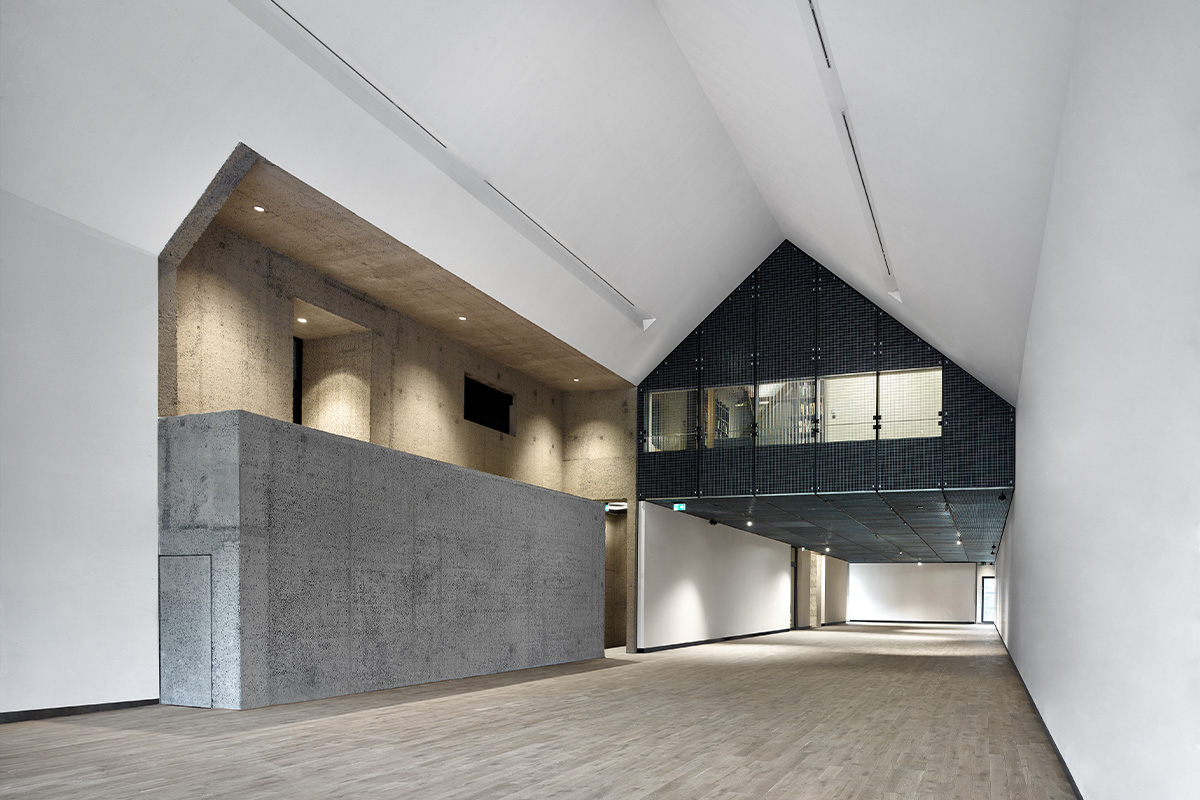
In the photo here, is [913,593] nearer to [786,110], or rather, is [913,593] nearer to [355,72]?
[786,110]

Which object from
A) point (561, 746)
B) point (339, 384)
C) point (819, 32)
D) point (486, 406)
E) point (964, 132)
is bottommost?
point (561, 746)

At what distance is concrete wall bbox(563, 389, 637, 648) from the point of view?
14859 mm

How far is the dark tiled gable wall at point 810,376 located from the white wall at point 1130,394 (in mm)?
7608

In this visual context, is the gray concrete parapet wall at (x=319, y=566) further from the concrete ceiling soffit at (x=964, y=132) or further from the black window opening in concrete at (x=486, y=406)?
the concrete ceiling soffit at (x=964, y=132)

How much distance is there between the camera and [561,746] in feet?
18.3

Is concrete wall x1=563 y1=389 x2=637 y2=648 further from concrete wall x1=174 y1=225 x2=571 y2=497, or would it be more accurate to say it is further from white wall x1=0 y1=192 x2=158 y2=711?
white wall x1=0 y1=192 x2=158 y2=711

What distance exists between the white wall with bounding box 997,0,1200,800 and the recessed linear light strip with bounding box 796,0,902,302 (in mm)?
2373

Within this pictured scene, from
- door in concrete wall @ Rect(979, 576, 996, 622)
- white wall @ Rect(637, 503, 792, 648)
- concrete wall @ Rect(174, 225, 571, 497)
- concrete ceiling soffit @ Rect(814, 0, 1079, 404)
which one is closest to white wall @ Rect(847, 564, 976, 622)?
door in concrete wall @ Rect(979, 576, 996, 622)

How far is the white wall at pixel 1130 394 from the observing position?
228cm

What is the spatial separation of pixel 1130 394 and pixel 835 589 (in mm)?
29703

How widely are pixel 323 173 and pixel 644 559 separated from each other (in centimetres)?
884

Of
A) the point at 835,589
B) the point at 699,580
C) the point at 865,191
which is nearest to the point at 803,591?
the point at 835,589

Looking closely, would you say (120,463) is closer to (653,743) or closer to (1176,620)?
(653,743)

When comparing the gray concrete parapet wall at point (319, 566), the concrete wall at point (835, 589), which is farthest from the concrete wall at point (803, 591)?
the gray concrete parapet wall at point (319, 566)
